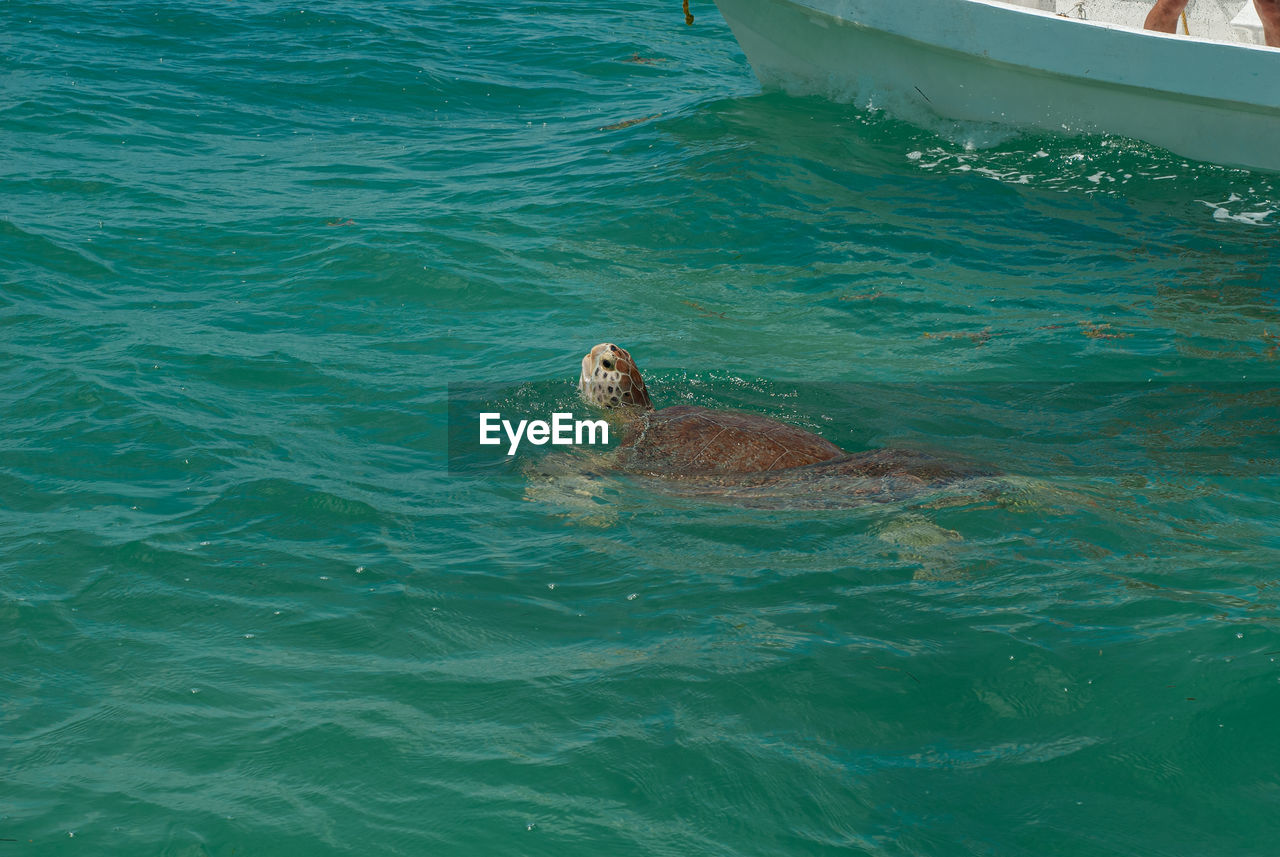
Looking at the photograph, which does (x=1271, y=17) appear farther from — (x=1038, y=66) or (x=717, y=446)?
(x=717, y=446)

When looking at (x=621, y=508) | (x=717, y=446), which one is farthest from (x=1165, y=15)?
(x=621, y=508)

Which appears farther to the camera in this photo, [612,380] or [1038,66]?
[1038,66]

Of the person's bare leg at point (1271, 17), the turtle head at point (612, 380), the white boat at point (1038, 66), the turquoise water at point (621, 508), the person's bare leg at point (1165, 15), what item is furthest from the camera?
the person's bare leg at point (1165, 15)

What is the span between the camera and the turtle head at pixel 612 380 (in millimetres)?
6461

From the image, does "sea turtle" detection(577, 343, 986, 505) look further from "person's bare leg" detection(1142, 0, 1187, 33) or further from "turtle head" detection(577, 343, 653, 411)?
"person's bare leg" detection(1142, 0, 1187, 33)

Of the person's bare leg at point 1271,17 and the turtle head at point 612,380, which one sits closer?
the turtle head at point 612,380

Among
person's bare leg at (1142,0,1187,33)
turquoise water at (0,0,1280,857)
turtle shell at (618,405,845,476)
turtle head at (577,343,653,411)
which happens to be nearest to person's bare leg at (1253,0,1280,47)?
person's bare leg at (1142,0,1187,33)

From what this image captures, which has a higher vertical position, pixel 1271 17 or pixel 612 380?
pixel 1271 17

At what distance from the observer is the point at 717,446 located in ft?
18.9

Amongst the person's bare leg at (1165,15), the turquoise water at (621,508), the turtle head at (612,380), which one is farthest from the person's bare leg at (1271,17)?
the turtle head at (612,380)

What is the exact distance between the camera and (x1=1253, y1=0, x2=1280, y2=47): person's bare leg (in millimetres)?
9492

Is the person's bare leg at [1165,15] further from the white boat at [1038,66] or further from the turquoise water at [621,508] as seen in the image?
the turquoise water at [621,508]

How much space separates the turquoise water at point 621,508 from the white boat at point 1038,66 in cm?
34

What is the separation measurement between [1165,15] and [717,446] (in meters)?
7.20
